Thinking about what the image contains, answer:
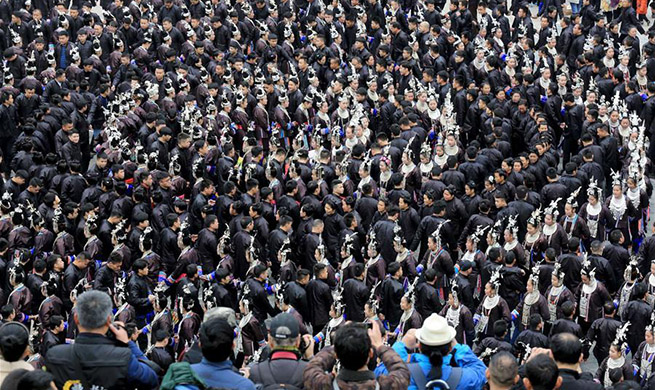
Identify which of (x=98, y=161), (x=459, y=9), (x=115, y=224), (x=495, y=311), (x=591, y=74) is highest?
(x=459, y=9)

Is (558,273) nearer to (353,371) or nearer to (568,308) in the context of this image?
(568,308)

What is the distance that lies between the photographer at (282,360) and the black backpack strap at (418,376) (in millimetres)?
785

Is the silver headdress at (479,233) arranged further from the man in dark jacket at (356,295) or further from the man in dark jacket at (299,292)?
the man in dark jacket at (299,292)

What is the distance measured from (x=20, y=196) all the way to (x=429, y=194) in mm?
6219

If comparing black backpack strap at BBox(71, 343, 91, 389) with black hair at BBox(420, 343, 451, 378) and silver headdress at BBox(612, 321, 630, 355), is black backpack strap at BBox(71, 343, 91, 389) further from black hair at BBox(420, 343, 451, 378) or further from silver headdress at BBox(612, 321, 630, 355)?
silver headdress at BBox(612, 321, 630, 355)

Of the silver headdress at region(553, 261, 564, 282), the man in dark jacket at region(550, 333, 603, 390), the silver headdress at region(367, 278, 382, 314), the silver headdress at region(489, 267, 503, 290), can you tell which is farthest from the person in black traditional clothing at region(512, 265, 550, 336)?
the man in dark jacket at region(550, 333, 603, 390)

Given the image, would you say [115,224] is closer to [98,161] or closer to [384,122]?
[98,161]

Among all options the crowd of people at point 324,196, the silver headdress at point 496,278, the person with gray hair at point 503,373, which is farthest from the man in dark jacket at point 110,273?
the person with gray hair at point 503,373

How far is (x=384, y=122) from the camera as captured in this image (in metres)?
20.4

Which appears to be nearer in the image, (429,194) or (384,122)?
(429,194)

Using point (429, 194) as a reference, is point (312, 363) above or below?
below

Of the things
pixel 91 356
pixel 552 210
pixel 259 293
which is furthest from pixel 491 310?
pixel 91 356

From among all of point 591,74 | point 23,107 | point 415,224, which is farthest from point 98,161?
point 591,74

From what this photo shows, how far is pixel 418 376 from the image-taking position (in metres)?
8.00
